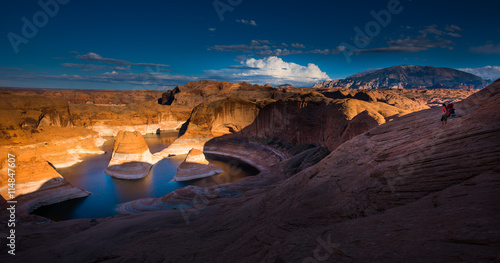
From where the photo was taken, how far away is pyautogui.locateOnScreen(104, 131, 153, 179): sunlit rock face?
99.1 ft

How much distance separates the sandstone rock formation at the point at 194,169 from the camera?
29859mm

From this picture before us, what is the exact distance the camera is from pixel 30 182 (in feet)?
67.8

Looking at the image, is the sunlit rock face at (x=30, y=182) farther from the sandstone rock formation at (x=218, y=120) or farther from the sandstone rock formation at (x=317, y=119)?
the sandstone rock formation at (x=317, y=119)

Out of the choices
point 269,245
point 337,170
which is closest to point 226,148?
point 337,170

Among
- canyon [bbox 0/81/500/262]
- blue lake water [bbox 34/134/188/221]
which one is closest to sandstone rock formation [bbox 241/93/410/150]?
canyon [bbox 0/81/500/262]

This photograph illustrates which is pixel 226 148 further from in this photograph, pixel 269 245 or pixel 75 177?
pixel 269 245

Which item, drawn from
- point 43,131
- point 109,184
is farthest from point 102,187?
point 43,131

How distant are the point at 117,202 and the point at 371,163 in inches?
983

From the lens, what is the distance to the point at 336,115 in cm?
2641

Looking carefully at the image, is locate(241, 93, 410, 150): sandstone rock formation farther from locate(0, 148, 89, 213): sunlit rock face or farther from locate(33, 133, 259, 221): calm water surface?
locate(0, 148, 89, 213): sunlit rock face

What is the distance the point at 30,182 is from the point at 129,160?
11374mm

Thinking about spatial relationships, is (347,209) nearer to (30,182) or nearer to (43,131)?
(30,182)

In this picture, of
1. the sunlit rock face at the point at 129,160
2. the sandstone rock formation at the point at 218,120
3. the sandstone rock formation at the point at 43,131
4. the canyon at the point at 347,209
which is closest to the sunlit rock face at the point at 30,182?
the canyon at the point at 347,209

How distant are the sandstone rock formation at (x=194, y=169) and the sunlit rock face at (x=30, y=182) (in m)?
11.8
